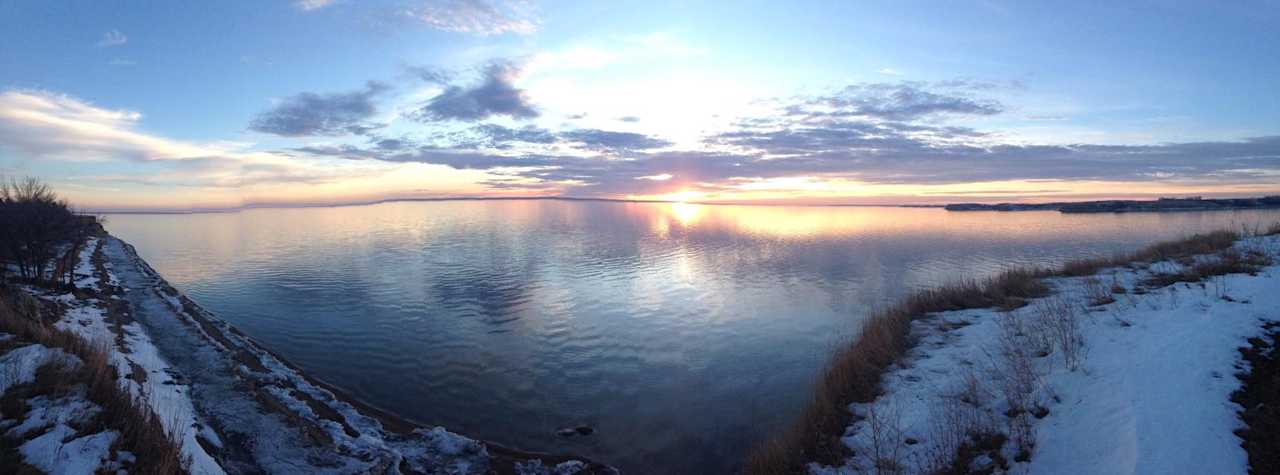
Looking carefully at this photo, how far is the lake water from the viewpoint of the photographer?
12211 millimetres

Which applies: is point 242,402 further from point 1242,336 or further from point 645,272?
point 645,272

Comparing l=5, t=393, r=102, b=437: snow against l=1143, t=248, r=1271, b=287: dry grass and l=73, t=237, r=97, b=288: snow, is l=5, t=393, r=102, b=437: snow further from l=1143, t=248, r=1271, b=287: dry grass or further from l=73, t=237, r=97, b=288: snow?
l=1143, t=248, r=1271, b=287: dry grass

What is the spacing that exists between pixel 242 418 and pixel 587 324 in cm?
1166

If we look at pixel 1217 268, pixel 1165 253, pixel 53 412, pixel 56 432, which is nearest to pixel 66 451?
pixel 56 432

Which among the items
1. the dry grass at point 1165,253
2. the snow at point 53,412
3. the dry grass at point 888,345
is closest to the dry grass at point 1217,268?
the dry grass at point 888,345

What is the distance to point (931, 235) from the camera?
182 ft

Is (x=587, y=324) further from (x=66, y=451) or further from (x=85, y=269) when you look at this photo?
(x=85, y=269)

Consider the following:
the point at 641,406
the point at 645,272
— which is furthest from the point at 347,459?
the point at 645,272

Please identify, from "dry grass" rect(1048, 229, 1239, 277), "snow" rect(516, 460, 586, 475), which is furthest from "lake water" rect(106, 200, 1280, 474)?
"dry grass" rect(1048, 229, 1239, 277)

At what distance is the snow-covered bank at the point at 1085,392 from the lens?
614 cm

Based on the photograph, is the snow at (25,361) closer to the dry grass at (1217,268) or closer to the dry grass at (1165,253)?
the dry grass at (1217,268)

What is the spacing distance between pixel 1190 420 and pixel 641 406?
9794 mm

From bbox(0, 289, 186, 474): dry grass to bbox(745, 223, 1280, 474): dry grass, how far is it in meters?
9.23

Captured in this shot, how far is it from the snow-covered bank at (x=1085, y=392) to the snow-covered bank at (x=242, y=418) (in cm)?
596
